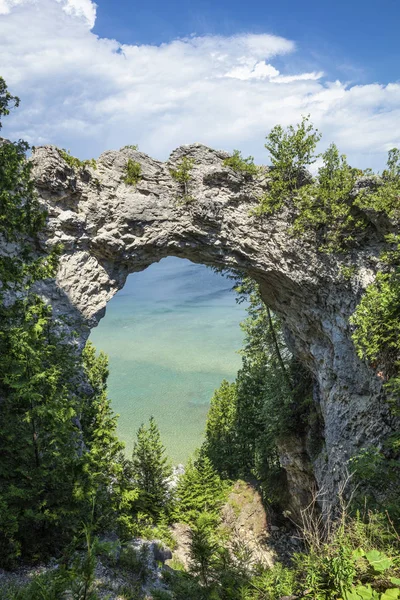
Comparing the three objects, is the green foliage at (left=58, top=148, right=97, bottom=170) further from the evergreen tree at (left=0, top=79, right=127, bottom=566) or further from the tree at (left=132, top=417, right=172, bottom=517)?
the tree at (left=132, top=417, right=172, bottom=517)

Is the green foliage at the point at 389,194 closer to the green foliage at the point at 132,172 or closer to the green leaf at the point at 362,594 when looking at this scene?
the green foliage at the point at 132,172

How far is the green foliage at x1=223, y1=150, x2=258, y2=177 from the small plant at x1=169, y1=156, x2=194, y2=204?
4.75 feet

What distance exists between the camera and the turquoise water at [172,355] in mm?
Result: 37038

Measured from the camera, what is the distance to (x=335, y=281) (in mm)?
13234

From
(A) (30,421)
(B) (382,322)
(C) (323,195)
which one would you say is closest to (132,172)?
(C) (323,195)

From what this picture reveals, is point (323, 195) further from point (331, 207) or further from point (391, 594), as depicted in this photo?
point (391, 594)

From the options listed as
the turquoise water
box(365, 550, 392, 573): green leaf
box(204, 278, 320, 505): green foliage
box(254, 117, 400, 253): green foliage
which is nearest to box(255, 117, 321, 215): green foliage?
box(254, 117, 400, 253): green foliage

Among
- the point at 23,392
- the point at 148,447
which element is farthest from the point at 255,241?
the point at 148,447

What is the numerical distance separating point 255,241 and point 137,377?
35106 millimetres

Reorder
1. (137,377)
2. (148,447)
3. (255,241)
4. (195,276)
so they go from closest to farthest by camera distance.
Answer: (255,241) → (148,447) → (137,377) → (195,276)

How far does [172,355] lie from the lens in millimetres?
50344

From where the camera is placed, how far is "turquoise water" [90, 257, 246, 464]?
1458 inches

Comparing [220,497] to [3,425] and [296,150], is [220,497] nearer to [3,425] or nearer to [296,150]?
[3,425]

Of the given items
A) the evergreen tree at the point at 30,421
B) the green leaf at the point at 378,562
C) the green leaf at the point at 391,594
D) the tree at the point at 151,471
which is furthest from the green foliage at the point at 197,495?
the green leaf at the point at 391,594
